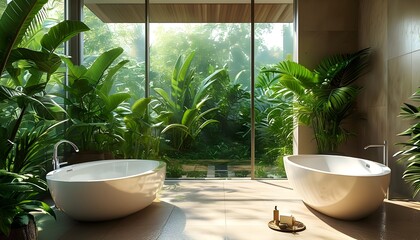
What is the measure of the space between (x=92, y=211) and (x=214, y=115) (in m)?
2.18

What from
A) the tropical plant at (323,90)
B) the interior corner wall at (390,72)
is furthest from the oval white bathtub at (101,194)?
the interior corner wall at (390,72)

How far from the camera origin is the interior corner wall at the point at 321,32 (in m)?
4.00

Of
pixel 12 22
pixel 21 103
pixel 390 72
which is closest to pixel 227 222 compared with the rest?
pixel 21 103

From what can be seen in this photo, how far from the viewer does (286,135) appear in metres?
4.03

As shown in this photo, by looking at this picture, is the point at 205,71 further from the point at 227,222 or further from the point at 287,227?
→ the point at 287,227

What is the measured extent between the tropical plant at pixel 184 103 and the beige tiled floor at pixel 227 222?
997 millimetres

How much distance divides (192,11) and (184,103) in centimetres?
134

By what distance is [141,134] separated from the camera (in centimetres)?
372

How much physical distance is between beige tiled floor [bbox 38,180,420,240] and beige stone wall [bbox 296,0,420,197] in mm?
943

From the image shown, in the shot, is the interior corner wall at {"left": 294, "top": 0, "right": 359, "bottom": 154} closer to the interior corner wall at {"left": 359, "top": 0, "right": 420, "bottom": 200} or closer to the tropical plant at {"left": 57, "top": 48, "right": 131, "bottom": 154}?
the interior corner wall at {"left": 359, "top": 0, "right": 420, "bottom": 200}

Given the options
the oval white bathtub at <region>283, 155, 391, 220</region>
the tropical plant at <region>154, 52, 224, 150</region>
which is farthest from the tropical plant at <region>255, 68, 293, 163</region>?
the oval white bathtub at <region>283, 155, 391, 220</region>

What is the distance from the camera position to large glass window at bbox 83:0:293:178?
4023 millimetres

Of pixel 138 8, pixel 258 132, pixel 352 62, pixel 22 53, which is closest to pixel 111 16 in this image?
pixel 138 8

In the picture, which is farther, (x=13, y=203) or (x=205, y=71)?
(x=205, y=71)
